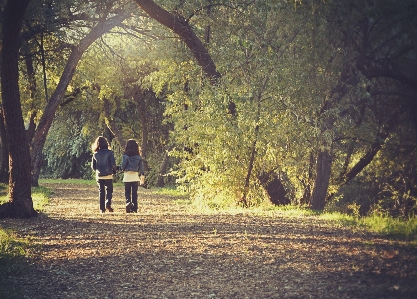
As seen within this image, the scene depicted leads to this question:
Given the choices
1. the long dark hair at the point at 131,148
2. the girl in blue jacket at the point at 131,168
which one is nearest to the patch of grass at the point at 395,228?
the girl in blue jacket at the point at 131,168

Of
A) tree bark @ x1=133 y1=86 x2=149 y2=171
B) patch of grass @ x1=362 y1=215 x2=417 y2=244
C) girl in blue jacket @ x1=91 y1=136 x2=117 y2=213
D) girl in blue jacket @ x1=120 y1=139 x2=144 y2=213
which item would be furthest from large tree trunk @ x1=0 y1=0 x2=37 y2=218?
tree bark @ x1=133 y1=86 x2=149 y2=171

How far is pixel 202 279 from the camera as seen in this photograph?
6922 millimetres

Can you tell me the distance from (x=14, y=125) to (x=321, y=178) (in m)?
7.98

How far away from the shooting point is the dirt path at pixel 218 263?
6285mm

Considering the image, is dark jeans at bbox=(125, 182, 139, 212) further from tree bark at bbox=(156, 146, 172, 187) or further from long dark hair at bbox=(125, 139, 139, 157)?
tree bark at bbox=(156, 146, 172, 187)

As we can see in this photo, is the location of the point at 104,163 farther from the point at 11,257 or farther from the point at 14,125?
the point at 11,257

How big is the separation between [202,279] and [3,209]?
308 inches

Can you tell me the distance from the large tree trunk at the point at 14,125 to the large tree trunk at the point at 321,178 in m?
7.38

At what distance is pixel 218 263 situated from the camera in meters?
7.73

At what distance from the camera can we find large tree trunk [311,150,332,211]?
15.5m

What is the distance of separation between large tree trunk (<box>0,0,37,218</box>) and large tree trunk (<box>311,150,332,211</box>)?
7.38 meters

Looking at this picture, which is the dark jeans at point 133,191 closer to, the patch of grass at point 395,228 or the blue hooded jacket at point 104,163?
the blue hooded jacket at point 104,163

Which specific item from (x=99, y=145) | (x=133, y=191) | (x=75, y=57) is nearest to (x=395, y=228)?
(x=133, y=191)

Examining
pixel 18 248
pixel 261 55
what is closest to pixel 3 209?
pixel 18 248
